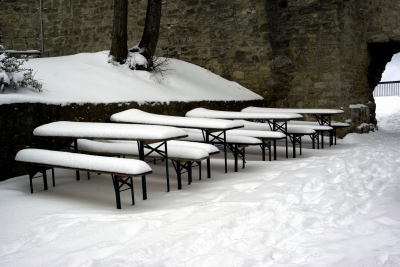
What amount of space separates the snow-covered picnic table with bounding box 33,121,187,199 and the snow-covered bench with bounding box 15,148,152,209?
0.31m

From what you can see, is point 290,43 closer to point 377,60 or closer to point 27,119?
point 377,60

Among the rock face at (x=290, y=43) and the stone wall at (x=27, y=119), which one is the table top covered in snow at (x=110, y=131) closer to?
the stone wall at (x=27, y=119)

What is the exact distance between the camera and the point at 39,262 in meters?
3.09

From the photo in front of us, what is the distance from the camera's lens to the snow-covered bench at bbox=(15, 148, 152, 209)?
417 centimetres

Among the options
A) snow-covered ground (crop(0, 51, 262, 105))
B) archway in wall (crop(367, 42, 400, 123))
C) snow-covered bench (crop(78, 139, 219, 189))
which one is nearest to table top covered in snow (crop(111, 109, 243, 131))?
snow-covered bench (crop(78, 139, 219, 189))

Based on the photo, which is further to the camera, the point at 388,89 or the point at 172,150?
the point at 388,89

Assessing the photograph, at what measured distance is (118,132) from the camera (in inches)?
188

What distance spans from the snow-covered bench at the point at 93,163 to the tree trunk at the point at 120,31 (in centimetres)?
399

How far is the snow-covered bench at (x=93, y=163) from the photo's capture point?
4168 millimetres

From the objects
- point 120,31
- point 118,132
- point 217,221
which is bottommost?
point 217,221

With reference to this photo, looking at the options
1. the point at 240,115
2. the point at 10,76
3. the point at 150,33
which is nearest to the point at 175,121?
the point at 240,115

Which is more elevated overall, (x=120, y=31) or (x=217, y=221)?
(x=120, y=31)

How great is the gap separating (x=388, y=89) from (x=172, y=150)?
16405mm

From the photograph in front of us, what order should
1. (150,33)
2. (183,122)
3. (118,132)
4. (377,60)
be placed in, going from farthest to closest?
(377,60)
(150,33)
(183,122)
(118,132)
